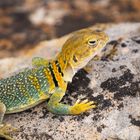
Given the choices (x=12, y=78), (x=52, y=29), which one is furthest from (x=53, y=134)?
(x=52, y=29)

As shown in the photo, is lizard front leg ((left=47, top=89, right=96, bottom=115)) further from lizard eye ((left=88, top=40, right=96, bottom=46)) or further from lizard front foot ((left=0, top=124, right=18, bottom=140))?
lizard eye ((left=88, top=40, right=96, bottom=46))

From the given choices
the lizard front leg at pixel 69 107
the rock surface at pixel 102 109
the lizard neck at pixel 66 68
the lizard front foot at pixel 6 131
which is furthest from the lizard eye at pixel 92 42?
the lizard front foot at pixel 6 131

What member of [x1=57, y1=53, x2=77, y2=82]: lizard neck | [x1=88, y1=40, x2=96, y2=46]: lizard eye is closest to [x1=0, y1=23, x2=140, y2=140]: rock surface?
[x1=57, y1=53, x2=77, y2=82]: lizard neck

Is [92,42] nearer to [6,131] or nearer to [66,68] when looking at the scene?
[66,68]

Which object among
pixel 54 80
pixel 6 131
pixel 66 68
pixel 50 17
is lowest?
pixel 50 17

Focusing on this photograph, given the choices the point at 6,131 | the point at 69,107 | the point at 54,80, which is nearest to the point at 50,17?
the point at 54,80

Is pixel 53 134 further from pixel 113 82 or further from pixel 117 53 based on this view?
pixel 117 53

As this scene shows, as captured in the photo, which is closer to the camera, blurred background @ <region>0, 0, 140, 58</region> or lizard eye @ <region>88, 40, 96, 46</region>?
lizard eye @ <region>88, 40, 96, 46</region>
